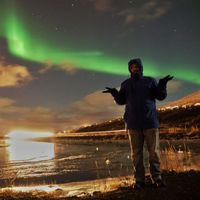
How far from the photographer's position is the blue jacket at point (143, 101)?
8.93 m

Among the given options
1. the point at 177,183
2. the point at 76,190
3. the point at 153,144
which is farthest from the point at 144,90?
the point at 76,190

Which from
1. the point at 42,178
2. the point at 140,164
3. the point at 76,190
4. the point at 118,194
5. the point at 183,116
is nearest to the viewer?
the point at 118,194

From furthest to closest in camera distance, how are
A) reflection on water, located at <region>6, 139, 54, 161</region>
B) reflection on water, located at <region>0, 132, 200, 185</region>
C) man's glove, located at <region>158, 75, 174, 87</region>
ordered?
1. reflection on water, located at <region>6, 139, 54, 161</region>
2. reflection on water, located at <region>0, 132, 200, 185</region>
3. man's glove, located at <region>158, 75, 174, 87</region>

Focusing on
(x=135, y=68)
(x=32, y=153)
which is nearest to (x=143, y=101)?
(x=135, y=68)

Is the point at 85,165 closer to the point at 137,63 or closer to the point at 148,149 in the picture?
the point at 148,149

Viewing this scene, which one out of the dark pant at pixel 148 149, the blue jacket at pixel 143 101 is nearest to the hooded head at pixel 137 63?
the blue jacket at pixel 143 101

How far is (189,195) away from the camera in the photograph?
7.80m

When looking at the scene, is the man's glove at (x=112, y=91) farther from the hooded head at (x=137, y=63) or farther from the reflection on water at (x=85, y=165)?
the reflection on water at (x=85, y=165)

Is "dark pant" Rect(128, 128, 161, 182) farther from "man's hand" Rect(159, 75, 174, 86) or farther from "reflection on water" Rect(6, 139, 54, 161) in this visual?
"reflection on water" Rect(6, 139, 54, 161)

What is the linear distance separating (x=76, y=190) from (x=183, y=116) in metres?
65.0

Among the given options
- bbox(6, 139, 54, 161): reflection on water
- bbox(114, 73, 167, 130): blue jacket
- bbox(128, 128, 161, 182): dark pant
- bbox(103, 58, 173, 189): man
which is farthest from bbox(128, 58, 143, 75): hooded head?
bbox(6, 139, 54, 161): reflection on water

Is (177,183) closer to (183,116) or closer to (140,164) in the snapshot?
(140,164)

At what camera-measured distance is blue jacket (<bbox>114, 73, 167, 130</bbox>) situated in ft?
29.3

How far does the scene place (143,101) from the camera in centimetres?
900
